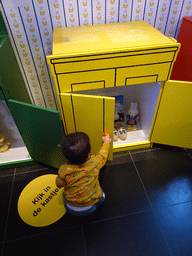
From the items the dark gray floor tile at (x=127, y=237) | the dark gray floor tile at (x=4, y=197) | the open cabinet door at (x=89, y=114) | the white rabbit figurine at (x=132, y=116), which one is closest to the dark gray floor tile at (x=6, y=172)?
the dark gray floor tile at (x=4, y=197)

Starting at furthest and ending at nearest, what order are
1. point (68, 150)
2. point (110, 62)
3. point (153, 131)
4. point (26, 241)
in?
point (153, 131) → point (26, 241) → point (110, 62) → point (68, 150)

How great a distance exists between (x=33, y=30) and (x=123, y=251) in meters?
1.71

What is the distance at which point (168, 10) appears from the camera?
4.79 ft

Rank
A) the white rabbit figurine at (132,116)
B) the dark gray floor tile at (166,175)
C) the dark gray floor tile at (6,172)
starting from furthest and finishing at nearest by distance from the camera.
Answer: the white rabbit figurine at (132,116), the dark gray floor tile at (6,172), the dark gray floor tile at (166,175)

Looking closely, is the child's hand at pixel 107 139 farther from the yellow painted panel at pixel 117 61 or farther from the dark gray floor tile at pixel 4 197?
the dark gray floor tile at pixel 4 197

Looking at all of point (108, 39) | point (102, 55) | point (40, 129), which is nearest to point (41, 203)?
point (40, 129)

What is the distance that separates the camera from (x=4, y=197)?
4.86 feet

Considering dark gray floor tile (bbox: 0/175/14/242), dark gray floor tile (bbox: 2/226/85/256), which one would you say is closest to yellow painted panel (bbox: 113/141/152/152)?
dark gray floor tile (bbox: 2/226/85/256)

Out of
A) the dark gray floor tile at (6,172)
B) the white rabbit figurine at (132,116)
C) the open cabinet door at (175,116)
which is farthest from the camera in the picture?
the white rabbit figurine at (132,116)

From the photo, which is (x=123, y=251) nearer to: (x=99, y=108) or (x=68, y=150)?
(x=68, y=150)

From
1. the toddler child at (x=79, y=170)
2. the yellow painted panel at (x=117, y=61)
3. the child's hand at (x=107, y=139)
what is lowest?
the child's hand at (x=107, y=139)

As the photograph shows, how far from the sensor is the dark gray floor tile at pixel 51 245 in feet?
3.88

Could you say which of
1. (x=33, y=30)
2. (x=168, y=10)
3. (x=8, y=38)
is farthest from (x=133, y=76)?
(x=8, y=38)

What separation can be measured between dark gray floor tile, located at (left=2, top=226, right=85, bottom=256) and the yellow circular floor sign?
0.10 meters
